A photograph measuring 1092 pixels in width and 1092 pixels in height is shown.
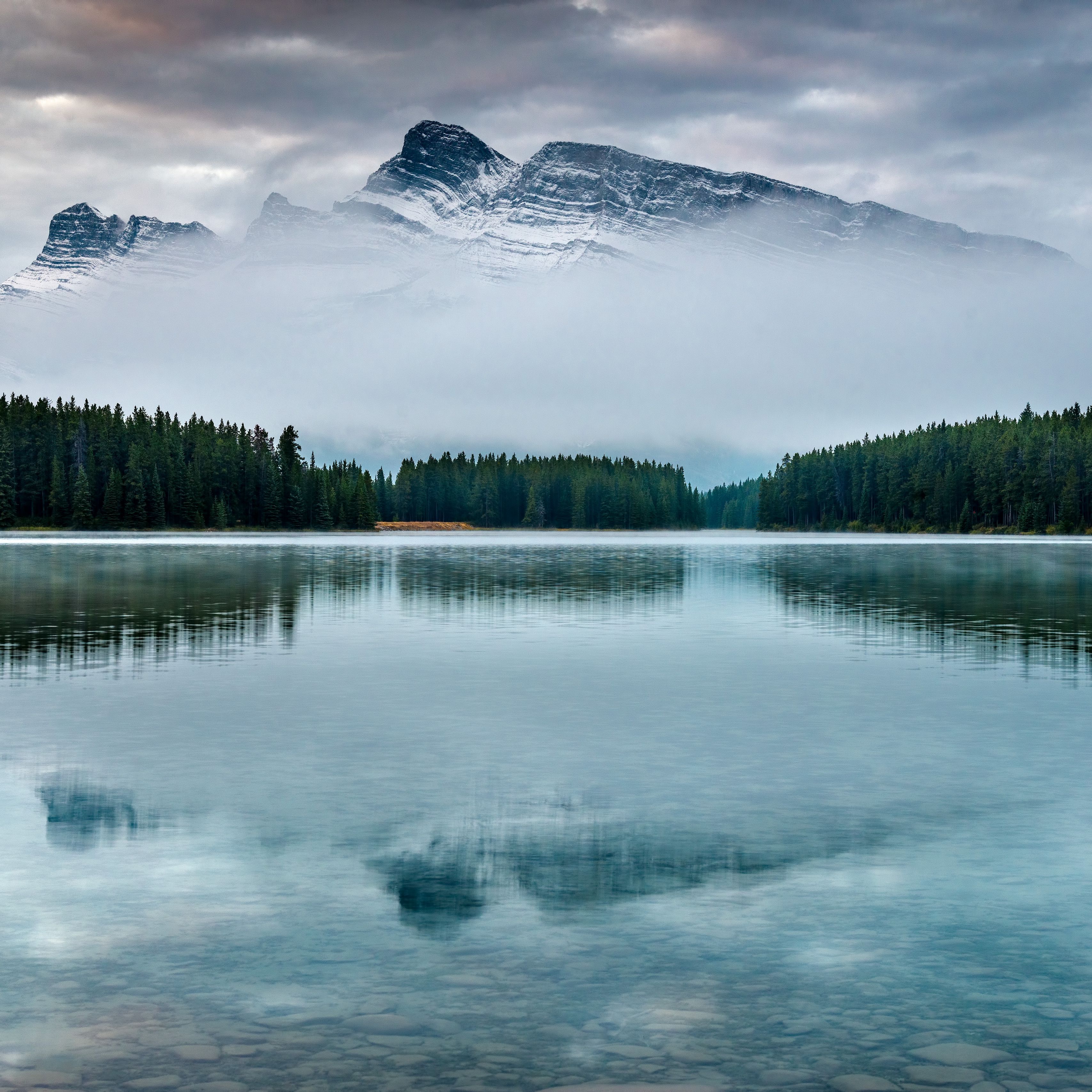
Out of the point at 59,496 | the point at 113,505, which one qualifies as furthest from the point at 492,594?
the point at 59,496

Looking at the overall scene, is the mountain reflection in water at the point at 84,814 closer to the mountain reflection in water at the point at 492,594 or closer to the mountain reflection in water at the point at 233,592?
the mountain reflection in water at the point at 492,594

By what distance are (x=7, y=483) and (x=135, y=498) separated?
17.9m

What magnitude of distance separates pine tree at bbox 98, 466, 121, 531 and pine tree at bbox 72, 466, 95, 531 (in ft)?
5.82

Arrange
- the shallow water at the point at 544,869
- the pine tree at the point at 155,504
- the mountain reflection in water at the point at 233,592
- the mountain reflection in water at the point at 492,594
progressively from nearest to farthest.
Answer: the shallow water at the point at 544,869 < the mountain reflection in water at the point at 233,592 < the mountain reflection in water at the point at 492,594 < the pine tree at the point at 155,504

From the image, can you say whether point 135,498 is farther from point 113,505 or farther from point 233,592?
point 233,592

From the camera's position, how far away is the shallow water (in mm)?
7922

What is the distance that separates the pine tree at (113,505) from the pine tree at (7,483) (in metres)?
12.5

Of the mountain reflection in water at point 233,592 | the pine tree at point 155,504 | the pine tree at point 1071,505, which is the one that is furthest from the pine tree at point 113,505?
the pine tree at point 1071,505

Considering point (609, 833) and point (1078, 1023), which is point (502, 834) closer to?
point (609, 833)

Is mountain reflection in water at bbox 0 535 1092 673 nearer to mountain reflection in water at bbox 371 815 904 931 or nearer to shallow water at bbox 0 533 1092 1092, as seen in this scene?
shallow water at bbox 0 533 1092 1092

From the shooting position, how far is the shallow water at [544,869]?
7922 millimetres

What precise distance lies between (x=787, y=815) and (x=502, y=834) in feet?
10.2

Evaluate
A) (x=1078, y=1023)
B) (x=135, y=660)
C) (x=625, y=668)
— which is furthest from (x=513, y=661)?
(x=1078, y=1023)

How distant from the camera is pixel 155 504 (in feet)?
650
